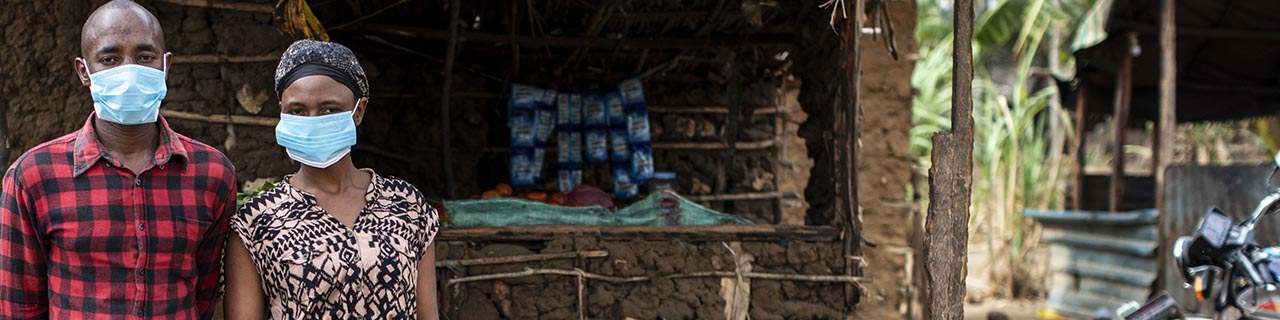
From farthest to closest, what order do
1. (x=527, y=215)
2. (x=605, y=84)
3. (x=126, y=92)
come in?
(x=605, y=84)
(x=527, y=215)
(x=126, y=92)

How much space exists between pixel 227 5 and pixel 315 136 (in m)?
2.36

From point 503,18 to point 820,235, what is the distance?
9.16ft

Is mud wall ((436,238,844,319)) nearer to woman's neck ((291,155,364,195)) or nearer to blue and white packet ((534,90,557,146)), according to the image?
woman's neck ((291,155,364,195))

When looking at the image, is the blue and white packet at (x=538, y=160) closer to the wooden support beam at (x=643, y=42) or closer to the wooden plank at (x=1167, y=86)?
the wooden support beam at (x=643, y=42)

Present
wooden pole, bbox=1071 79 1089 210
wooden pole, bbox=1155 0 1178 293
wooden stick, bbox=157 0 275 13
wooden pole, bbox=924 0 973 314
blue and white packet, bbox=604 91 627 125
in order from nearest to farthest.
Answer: wooden pole, bbox=924 0 973 314 → wooden stick, bbox=157 0 275 13 → wooden pole, bbox=1155 0 1178 293 → blue and white packet, bbox=604 91 627 125 → wooden pole, bbox=1071 79 1089 210

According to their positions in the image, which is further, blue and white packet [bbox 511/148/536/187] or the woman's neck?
blue and white packet [bbox 511/148/536/187]

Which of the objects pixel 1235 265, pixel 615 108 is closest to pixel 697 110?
pixel 615 108

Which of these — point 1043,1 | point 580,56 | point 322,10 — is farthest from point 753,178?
point 1043,1

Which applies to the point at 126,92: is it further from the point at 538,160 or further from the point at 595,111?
the point at 595,111

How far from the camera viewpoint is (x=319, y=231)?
2.26m

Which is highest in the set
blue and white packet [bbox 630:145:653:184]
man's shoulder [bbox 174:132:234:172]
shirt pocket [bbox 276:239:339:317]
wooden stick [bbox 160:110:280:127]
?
wooden stick [bbox 160:110:280:127]

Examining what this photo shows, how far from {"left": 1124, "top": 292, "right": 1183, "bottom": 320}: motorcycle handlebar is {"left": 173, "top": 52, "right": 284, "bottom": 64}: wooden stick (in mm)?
4467

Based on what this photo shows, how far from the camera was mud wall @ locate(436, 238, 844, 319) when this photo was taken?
177 inches

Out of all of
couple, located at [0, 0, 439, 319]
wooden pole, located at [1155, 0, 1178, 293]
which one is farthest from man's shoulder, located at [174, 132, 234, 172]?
wooden pole, located at [1155, 0, 1178, 293]
